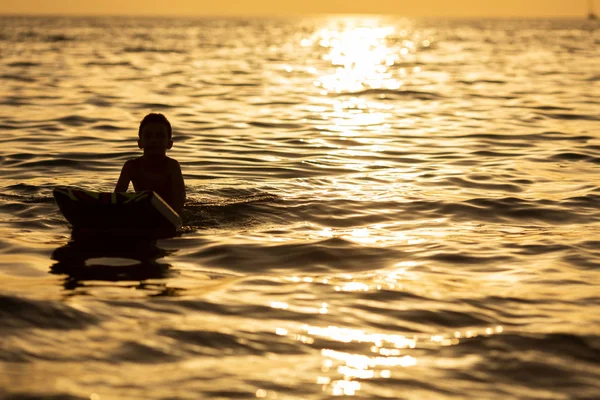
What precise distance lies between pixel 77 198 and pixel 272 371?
133 inches

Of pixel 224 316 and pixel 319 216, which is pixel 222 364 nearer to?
pixel 224 316

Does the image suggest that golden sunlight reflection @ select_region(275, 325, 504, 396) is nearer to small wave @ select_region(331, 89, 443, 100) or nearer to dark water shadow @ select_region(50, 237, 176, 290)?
dark water shadow @ select_region(50, 237, 176, 290)

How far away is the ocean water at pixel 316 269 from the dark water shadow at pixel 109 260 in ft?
0.10

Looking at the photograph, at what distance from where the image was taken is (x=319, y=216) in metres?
9.51

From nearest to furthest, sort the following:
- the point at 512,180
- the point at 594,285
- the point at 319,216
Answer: the point at 594,285 < the point at 319,216 < the point at 512,180

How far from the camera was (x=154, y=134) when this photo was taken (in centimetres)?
868

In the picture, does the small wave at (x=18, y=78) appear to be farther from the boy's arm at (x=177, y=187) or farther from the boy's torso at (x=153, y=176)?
the boy's arm at (x=177, y=187)

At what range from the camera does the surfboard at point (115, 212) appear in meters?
7.80

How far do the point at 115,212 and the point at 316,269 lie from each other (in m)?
1.89

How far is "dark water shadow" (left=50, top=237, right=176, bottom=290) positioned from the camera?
697 cm

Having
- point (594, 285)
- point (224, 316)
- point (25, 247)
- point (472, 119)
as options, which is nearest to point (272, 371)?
point (224, 316)

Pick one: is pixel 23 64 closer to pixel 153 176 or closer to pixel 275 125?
pixel 275 125

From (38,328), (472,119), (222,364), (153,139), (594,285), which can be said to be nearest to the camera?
(222,364)

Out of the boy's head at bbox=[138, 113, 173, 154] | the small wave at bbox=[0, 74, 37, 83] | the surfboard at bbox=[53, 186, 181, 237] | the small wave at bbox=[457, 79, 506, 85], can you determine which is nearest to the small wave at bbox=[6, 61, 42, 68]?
the small wave at bbox=[0, 74, 37, 83]
